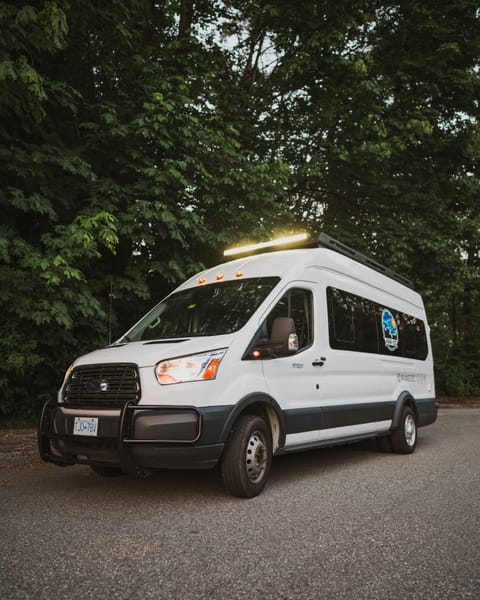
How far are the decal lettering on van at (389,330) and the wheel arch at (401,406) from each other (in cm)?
73

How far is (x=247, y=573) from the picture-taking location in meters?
3.14

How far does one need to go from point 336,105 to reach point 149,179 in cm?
603

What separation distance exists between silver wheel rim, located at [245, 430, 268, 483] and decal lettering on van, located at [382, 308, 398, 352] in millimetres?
3512

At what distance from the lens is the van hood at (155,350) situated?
15.6 feet

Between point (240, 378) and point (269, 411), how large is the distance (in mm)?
600

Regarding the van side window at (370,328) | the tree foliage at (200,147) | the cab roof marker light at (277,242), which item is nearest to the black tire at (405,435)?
the van side window at (370,328)

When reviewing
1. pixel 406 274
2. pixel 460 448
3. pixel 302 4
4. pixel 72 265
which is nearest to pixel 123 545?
pixel 72 265

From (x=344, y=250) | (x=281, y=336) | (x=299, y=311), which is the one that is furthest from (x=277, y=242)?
(x=281, y=336)

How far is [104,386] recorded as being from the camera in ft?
15.9

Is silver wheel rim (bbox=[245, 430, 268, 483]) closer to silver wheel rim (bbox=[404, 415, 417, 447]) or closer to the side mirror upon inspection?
the side mirror

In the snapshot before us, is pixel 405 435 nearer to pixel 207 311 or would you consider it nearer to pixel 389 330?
pixel 389 330

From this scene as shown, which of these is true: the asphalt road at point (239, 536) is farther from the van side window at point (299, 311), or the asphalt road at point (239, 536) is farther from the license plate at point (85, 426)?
the van side window at point (299, 311)

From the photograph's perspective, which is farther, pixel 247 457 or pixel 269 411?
pixel 269 411

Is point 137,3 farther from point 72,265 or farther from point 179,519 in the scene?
point 179,519
